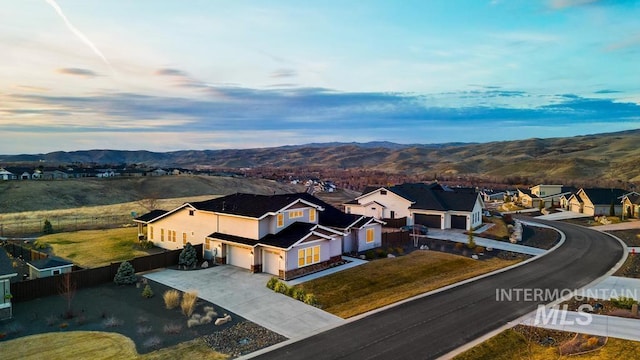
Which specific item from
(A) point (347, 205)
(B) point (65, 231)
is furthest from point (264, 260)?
(B) point (65, 231)

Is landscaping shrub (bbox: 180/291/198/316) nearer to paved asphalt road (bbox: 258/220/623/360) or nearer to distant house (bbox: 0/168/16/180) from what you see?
paved asphalt road (bbox: 258/220/623/360)

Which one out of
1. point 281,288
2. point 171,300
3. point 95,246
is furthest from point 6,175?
point 281,288

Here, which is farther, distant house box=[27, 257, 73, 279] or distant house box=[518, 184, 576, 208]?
distant house box=[518, 184, 576, 208]

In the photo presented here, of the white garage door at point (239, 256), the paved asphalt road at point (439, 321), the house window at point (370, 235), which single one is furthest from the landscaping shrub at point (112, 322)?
the house window at point (370, 235)

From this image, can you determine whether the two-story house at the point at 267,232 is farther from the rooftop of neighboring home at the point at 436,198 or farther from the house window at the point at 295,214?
the rooftop of neighboring home at the point at 436,198

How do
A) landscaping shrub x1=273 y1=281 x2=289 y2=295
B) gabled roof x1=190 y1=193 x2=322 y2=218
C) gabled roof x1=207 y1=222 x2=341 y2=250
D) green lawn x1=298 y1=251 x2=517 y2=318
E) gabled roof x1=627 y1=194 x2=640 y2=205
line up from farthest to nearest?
gabled roof x1=627 y1=194 x2=640 y2=205
gabled roof x1=190 y1=193 x2=322 y2=218
gabled roof x1=207 y1=222 x2=341 y2=250
landscaping shrub x1=273 y1=281 x2=289 y2=295
green lawn x1=298 y1=251 x2=517 y2=318

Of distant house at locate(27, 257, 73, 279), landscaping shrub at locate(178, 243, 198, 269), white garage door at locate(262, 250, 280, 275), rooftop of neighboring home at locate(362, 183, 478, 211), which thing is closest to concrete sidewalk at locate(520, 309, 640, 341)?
white garage door at locate(262, 250, 280, 275)

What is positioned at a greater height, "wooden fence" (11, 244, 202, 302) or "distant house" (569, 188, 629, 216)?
"distant house" (569, 188, 629, 216)
